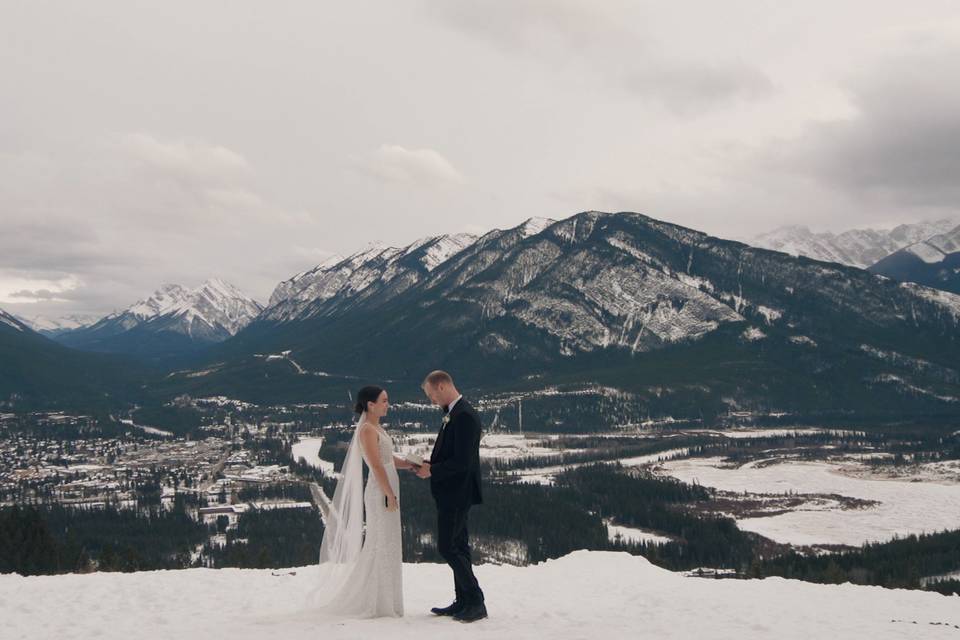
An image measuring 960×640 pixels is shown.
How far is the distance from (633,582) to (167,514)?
12538 cm

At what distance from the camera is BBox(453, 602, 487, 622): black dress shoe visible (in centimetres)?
1603

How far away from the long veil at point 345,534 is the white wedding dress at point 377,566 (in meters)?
0.27

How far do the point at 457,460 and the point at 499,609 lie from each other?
5729 mm

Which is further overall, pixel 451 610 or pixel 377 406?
pixel 451 610

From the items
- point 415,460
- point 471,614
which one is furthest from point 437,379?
point 471,614

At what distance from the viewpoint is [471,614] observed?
52.7 ft

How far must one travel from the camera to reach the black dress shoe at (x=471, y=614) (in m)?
16.0

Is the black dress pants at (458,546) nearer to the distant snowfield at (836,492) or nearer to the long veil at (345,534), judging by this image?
the long veil at (345,534)

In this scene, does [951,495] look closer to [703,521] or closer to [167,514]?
[703,521]

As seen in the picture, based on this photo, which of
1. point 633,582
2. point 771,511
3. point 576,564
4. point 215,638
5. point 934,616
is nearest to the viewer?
point 215,638

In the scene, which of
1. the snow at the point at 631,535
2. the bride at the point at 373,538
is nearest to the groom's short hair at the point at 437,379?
the bride at the point at 373,538

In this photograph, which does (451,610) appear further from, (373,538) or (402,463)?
(402,463)

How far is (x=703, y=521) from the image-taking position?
387ft

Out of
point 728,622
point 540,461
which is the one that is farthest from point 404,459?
point 540,461
